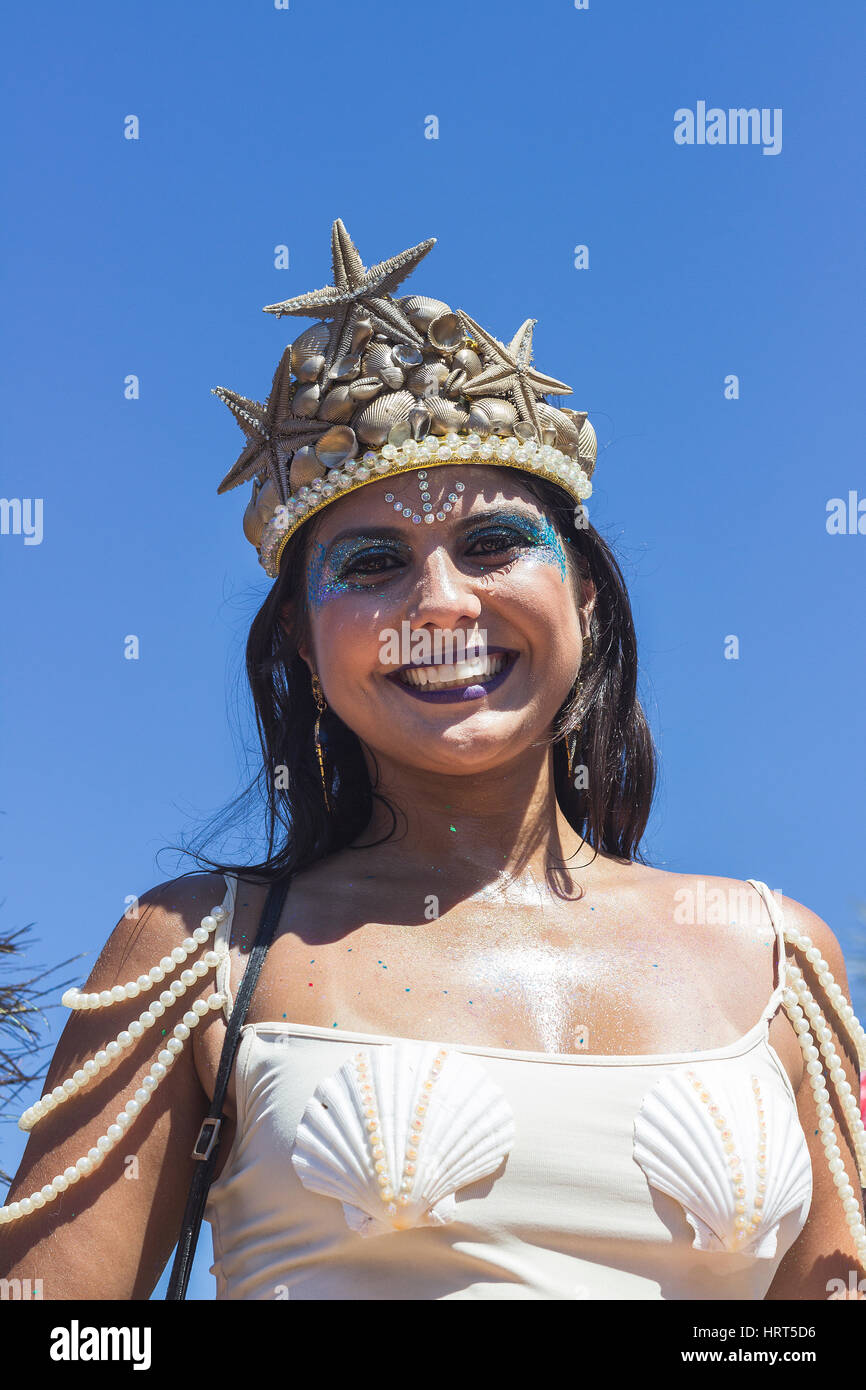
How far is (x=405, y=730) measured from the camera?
3.61m

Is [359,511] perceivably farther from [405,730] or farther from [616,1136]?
[616,1136]

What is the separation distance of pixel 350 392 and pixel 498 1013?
4.97 ft

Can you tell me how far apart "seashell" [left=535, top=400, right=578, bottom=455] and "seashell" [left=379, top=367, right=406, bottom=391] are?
35cm

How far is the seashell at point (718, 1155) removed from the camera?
3.16 meters

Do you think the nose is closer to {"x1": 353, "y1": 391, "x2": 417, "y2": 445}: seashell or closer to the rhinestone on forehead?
the rhinestone on forehead

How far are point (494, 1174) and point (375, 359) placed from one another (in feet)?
6.29

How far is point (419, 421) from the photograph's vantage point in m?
3.83

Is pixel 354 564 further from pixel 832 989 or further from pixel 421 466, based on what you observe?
pixel 832 989

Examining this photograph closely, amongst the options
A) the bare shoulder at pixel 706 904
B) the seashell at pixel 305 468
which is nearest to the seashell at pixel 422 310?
the seashell at pixel 305 468

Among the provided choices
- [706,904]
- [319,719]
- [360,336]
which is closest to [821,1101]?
[706,904]

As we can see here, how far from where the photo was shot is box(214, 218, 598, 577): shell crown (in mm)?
3846

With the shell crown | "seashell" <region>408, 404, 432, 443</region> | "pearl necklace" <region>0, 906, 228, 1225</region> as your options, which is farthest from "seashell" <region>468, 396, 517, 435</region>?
"pearl necklace" <region>0, 906, 228, 1225</region>

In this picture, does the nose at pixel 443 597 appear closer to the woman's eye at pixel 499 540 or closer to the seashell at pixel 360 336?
the woman's eye at pixel 499 540
